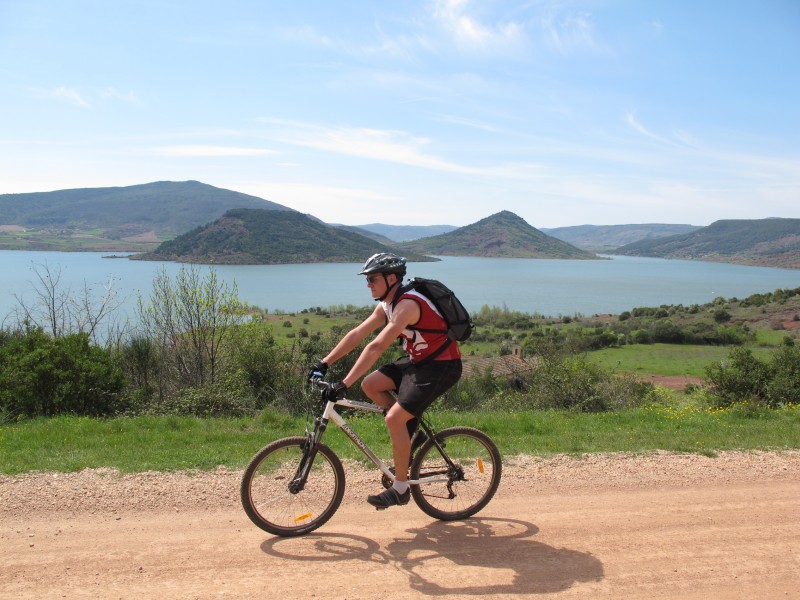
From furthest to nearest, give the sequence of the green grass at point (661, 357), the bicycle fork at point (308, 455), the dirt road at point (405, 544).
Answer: the green grass at point (661, 357) < the bicycle fork at point (308, 455) < the dirt road at point (405, 544)

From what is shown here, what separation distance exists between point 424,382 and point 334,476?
1.12 m

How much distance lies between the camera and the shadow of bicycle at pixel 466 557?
3842 millimetres

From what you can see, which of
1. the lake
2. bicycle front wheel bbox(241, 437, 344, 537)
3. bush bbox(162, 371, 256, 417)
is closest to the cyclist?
bicycle front wheel bbox(241, 437, 344, 537)

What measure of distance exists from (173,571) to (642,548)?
3.40m

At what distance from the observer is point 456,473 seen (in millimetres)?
4934

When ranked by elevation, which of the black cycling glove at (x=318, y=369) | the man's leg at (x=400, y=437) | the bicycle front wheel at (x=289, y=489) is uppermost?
the black cycling glove at (x=318, y=369)

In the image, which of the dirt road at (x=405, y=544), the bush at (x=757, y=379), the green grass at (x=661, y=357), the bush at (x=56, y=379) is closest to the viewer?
the dirt road at (x=405, y=544)

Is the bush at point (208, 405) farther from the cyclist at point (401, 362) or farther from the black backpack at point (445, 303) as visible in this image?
the black backpack at point (445, 303)

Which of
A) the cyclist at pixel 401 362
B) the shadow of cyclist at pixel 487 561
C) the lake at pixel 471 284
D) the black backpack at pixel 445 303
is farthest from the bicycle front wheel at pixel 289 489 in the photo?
the lake at pixel 471 284

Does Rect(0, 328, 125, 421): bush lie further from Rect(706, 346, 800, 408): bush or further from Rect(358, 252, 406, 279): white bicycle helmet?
Rect(706, 346, 800, 408): bush

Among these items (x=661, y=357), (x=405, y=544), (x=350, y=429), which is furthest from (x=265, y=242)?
(x=405, y=544)

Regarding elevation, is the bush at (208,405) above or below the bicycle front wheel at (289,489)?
below

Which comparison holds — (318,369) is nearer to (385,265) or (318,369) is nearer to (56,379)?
(385,265)

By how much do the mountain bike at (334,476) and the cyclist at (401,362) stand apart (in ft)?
0.59
